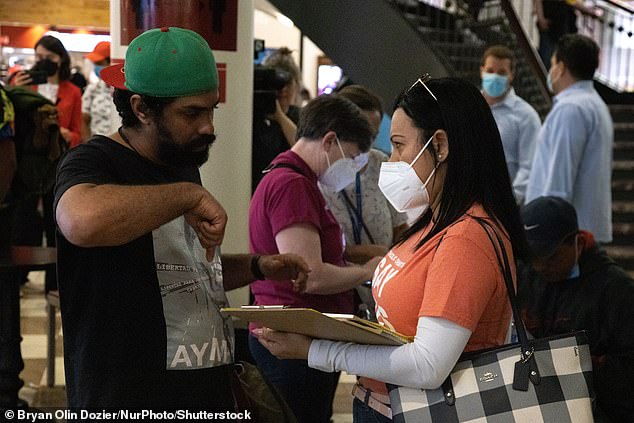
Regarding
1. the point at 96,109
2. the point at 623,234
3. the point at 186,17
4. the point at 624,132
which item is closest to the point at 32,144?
the point at 186,17

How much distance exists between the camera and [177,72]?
1870mm

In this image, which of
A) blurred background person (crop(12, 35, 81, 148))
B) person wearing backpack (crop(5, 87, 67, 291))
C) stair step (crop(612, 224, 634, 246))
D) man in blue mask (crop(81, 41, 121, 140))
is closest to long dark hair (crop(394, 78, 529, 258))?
person wearing backpack (crop(5, 87, 67, 291))

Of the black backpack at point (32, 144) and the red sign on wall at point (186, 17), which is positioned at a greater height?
the red sign on wall at point (186, 17)

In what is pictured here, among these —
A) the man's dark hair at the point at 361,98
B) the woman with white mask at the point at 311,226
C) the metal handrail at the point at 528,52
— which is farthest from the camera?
the metal handrail at the point at 528,52

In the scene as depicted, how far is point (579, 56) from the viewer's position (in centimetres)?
482

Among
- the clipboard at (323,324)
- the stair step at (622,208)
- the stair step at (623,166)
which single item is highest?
the clipboard at (323,324)

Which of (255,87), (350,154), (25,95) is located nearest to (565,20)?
(255,87)

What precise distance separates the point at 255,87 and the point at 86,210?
3.10 metres

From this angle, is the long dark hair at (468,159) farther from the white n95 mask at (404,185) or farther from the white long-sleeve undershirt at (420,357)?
the white long-sleeve undershirt at (420,357)

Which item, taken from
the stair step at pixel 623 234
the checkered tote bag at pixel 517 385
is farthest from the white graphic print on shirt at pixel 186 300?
the stair step at pixel 623 234

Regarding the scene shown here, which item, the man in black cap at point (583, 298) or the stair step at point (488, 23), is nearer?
the man in black cap at point (583, 298)

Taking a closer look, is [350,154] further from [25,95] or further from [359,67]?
[359,67]

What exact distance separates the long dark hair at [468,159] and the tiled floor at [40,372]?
278cm

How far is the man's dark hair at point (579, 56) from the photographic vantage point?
15.7 ft
